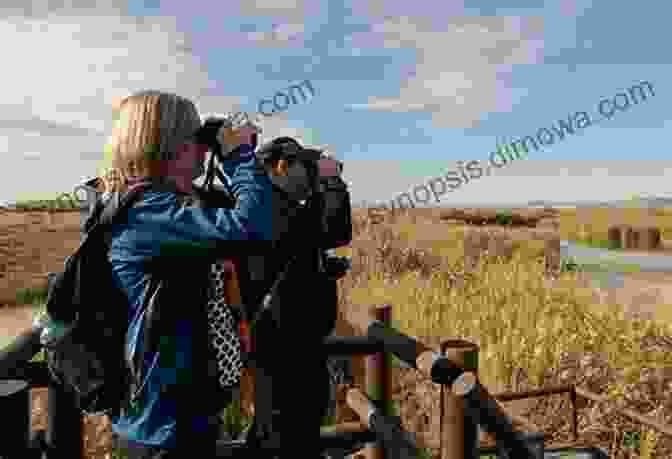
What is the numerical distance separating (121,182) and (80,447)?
1.22 m

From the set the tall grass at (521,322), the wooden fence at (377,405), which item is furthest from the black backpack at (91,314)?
the tall grass at (521,322)

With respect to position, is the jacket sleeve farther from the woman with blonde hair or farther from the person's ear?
the person's ear

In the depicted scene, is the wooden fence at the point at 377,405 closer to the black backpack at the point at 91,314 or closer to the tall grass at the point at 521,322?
the black backpack at the point at 91,314

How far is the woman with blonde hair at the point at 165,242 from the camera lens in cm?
127

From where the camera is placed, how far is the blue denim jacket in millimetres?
1271

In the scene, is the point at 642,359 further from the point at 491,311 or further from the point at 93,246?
the point at 93,246

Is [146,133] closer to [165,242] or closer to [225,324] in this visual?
[165,242]

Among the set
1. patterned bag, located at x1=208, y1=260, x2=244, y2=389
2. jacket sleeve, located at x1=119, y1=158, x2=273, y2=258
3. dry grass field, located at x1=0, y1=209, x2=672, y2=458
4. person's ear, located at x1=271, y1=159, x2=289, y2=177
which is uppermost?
person's ear, located at x1=271, y1=159, x2=289, y2=177

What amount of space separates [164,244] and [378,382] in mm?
1631

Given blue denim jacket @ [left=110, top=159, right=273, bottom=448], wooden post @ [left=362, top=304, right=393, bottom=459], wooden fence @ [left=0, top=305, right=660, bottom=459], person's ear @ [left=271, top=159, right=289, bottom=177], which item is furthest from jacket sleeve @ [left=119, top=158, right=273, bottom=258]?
wooden post @ [left=362, top=304, right=393, bottom=459]

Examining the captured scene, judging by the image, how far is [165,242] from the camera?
1.27 m

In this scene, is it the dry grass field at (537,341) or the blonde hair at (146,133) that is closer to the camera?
the blonde hair at (146,133)

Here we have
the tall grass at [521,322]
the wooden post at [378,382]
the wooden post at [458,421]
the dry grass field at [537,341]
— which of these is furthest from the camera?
the tall grass at [521,322]

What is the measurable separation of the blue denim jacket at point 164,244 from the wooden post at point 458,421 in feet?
2.52
